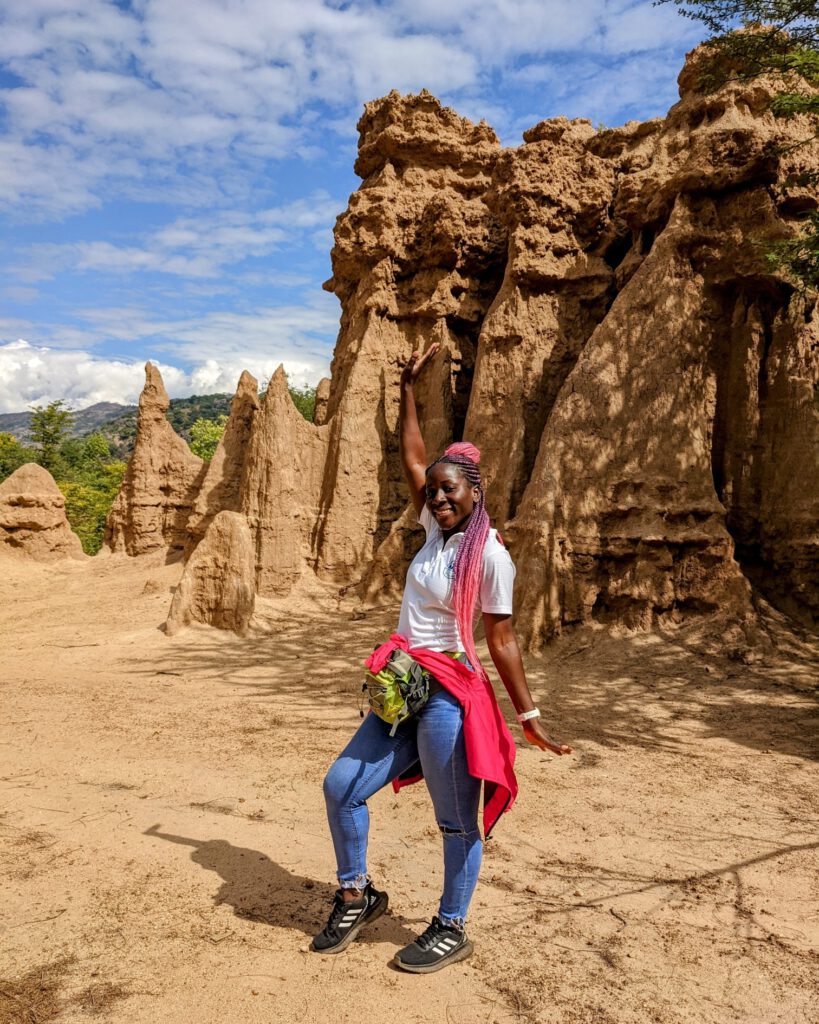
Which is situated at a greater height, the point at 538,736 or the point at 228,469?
the point at 228,469

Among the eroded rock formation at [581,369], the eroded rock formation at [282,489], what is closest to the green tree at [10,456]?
the eroded rock formation at [581,369]

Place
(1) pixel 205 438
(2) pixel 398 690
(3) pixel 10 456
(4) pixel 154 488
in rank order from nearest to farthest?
(2) pixel 398 690
(4) pixel 154 488
(3) pixel 10 456
(1) pixel 205 438

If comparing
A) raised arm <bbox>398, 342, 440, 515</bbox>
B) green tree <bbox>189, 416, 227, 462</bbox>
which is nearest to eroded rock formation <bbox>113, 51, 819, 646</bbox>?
raised arm <bbox>398, 342, 440, 515</bbox>

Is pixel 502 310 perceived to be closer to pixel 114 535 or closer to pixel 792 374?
pixel 792 374

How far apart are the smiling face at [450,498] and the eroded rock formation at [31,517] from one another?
15.6m

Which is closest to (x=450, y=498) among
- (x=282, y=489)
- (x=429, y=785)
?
(x=429, y=785)

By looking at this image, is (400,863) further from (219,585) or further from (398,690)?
(219,585)

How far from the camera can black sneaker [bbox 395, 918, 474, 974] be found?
2.45m

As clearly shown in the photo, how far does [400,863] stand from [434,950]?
0.99 m

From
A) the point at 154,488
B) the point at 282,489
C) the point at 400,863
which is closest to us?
the point at 400,863

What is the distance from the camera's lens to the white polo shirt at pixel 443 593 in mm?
2518

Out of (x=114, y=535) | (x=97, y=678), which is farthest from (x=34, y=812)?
(x=114, y=535)

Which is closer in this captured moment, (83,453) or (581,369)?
(581,369)

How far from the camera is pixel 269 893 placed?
3.02 meters
